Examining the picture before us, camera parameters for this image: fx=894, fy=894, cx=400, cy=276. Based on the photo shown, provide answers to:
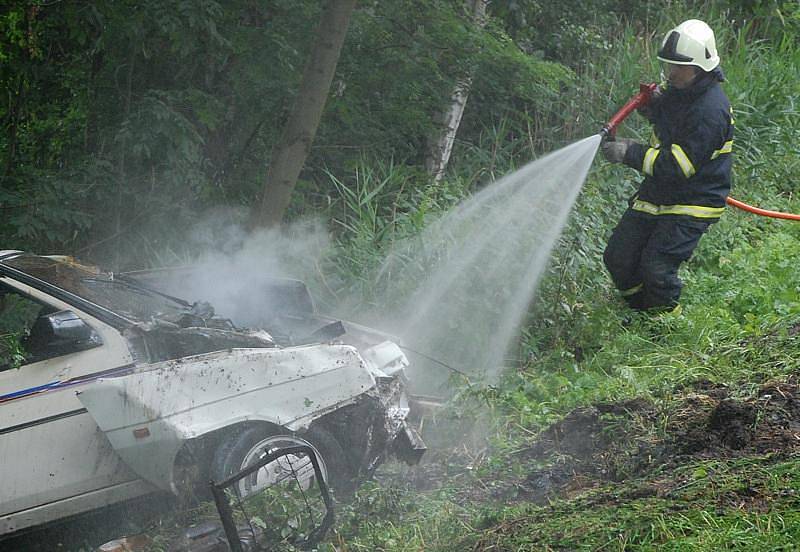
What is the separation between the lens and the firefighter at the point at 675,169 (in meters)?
6.06

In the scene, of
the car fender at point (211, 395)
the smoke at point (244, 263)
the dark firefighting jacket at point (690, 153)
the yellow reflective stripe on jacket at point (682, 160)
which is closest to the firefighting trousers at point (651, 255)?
the dark firefighting jacket at point (690, 153)

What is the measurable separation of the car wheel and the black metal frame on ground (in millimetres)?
121

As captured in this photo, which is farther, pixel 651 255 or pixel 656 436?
pixel 651 255

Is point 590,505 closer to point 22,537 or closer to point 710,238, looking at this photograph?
point 22,537

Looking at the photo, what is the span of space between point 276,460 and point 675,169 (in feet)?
11.2

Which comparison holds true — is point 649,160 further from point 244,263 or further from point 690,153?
point 244,263

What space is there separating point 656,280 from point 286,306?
2684 mm

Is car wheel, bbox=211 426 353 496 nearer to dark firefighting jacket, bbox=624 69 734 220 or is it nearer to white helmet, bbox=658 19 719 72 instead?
dark firefighting jacket, bbox=624 69 734 220

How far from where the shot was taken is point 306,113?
267 inches

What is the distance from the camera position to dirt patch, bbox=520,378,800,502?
4074mm

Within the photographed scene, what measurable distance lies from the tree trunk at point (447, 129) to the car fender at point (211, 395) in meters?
4.55

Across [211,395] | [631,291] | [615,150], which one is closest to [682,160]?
[615,150]

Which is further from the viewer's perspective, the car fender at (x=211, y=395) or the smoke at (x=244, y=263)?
the smoke at (x=244, y=263)

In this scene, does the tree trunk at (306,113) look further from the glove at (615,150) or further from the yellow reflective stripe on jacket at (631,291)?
the yellow reflective stripe on jacket at (631,291)
